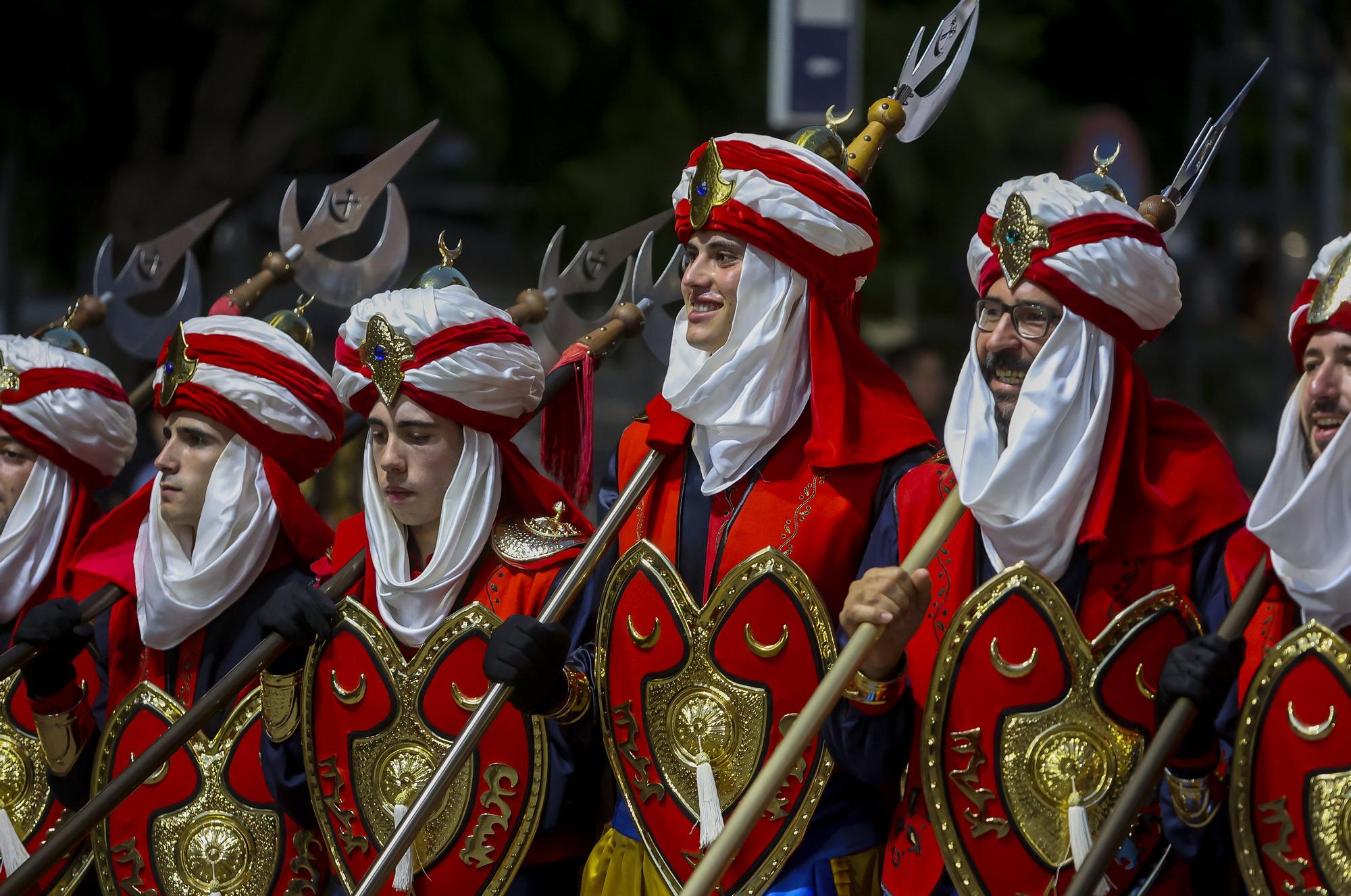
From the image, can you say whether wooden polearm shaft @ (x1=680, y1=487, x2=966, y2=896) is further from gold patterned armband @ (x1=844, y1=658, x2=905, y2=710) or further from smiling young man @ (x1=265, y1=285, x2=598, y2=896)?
smiling young man @ (x1=265, y1=285, x2=598, y2=896)

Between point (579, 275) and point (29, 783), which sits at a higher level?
point (579, 275)

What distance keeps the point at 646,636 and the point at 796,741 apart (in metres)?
0.69

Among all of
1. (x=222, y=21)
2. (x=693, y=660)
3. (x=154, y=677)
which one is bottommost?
(x=154, y=677)

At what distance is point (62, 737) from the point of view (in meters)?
5.59

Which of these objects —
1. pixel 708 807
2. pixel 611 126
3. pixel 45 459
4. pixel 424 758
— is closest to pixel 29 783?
pixel 45 459

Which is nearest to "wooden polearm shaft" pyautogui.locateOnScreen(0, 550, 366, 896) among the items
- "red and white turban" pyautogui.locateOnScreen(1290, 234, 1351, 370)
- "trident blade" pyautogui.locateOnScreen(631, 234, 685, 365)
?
"trident blade" pyautogui.locateOnScreen(631, 234, 685, 365)

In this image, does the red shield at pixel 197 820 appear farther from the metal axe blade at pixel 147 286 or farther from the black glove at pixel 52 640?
the metal axe blade at pixel 147 286

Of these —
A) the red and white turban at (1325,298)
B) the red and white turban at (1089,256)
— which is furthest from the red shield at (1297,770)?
the red and white turban at (1089,256)

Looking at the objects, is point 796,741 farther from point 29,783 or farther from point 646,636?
point 29,783

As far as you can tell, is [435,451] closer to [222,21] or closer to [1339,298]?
[1339,298]

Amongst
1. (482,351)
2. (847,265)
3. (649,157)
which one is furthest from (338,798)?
(649,157)

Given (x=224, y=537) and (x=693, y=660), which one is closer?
(x=693, y=660)

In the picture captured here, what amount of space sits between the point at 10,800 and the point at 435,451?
1810 mm

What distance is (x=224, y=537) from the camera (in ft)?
17.8
